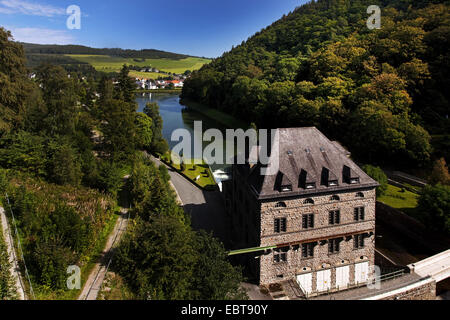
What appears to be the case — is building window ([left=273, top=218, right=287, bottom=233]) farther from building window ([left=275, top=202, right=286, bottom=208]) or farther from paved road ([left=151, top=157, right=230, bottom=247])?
paved road ([left=151, top=157, right=230, bottom=247])

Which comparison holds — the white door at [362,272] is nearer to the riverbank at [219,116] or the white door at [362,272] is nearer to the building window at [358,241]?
the building window at [358,241]

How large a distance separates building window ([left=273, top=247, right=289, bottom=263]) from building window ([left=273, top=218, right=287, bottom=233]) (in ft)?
5.12

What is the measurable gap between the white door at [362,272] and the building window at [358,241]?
1.54 metres

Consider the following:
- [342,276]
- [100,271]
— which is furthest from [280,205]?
[100,271]

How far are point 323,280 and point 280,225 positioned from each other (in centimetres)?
624

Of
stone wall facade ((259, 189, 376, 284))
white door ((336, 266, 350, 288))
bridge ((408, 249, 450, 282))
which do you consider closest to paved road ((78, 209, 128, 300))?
stone wall facade ((259, 189, 376, 284))

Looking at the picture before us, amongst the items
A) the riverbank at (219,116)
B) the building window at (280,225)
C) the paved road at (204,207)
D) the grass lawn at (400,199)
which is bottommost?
the paved road at (204,207)

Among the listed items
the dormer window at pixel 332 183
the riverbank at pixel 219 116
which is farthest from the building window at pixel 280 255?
the riverbank at pixel 219 116

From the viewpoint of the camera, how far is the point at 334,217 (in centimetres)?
2383

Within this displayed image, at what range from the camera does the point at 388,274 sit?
76.7 feet

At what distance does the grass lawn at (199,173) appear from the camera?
42688mm

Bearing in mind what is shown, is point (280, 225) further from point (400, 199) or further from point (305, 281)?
point (400, 199)

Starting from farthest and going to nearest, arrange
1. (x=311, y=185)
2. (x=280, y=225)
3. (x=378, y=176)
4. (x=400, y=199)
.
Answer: (x=400, y=199) < (x=378, y=176) < (x=311, y=185) < (x=280, y=225)
